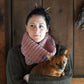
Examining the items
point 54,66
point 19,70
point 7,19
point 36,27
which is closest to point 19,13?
point 7,19

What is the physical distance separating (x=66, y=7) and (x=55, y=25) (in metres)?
0.22

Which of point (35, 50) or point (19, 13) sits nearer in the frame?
point (35, 50)

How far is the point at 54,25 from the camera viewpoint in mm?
1238

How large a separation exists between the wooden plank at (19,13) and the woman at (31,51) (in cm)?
21

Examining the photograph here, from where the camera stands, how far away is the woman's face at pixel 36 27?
960 mm

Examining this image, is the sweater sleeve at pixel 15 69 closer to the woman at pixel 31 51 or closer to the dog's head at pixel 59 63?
the woman at pixel 31 51

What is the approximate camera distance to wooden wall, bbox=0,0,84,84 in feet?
3.90

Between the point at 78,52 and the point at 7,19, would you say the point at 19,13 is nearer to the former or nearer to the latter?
the point at 7,19

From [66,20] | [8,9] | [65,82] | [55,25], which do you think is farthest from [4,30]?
[65,82]

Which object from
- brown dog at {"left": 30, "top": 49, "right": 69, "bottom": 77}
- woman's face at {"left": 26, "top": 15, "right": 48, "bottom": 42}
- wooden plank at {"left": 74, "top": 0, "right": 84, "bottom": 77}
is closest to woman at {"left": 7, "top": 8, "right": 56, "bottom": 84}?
woman's face at {"left": 26, "top": 15, "right": 48, "bottom": 42}

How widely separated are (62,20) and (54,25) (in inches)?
3.9

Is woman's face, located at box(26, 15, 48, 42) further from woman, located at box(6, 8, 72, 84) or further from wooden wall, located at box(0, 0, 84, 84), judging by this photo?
wooden wall, located at box(0, 0, 84, 84)

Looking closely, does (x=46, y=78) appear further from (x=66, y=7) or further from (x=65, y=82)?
(x=66, y=7)

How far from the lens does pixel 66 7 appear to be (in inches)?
48.3
